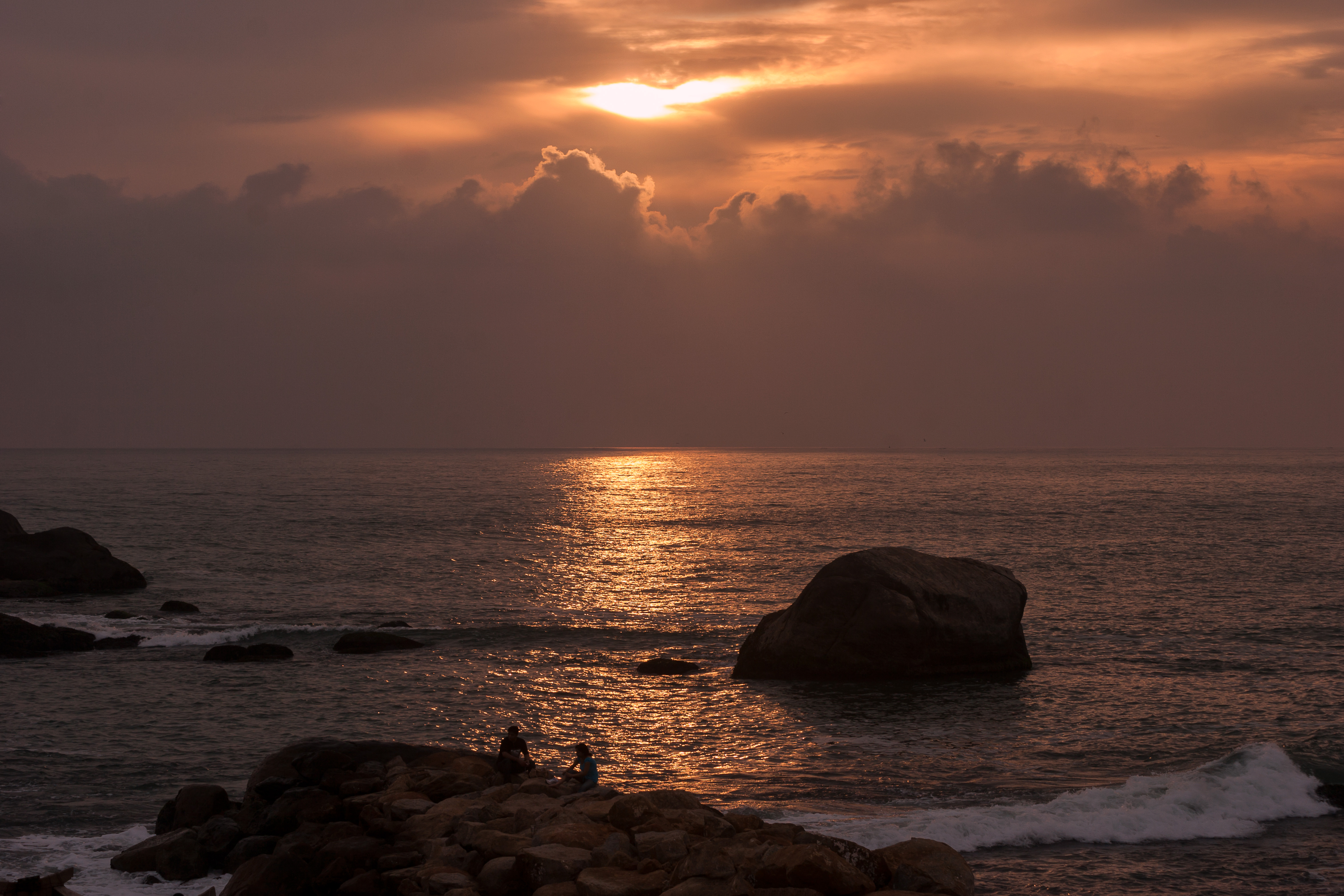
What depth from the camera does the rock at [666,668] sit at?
3098cm

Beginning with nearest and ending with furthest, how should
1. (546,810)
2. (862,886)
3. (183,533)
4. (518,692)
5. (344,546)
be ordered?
1. (862,886)
2. (546,810)
3. (518,692)
4. (344,546)
5. (183,533)

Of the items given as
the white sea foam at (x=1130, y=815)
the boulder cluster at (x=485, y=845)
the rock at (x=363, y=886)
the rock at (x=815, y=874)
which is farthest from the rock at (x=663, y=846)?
the rock at (x=363, y=886)

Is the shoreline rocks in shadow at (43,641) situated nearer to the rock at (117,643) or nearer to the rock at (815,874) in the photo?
the rock at (117,643)

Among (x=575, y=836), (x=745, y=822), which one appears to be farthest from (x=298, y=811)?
(x=745, y=822)

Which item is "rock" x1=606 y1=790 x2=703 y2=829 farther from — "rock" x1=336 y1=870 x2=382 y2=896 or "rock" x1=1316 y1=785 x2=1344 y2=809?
"rock" x1=1316 y1=785 x2=1344 y2=809

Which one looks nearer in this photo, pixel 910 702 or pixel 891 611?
pixel 910 702

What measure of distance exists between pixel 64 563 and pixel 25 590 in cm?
331

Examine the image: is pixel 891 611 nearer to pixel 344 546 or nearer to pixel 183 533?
pixel 344 546

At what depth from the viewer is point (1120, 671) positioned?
30.5 metres

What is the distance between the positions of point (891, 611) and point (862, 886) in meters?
16.2

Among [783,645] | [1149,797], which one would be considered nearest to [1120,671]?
[783,645]

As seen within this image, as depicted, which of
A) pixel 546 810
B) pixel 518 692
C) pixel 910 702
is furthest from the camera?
pixel 518 692

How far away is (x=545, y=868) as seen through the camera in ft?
45.3

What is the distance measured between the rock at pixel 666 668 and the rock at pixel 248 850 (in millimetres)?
15796
